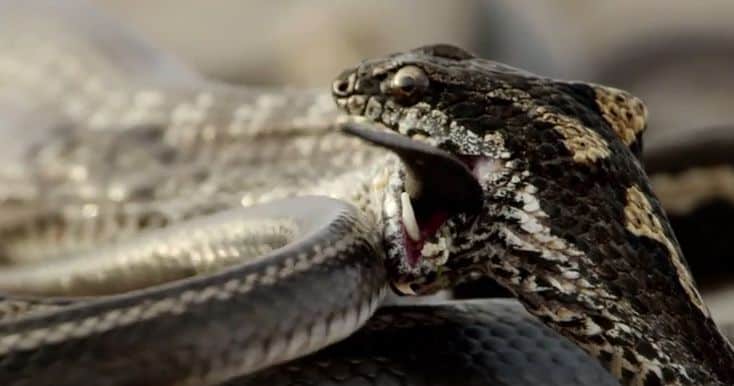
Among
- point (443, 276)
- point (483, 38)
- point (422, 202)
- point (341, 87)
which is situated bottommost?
point (483, 38)

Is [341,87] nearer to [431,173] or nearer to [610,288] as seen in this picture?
[431,173]

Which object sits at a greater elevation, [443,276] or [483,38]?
[443,276]

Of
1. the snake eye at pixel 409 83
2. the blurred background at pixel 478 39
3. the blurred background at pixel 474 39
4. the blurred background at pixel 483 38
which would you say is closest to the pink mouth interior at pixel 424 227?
the snake eye at pixel 409 83

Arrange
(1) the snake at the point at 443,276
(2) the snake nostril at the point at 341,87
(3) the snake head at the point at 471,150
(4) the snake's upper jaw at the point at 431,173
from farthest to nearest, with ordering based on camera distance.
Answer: (2) the snake nostril at the point at 341,87 < (3) the snake head at the point at 471,150 < (4) the snake's upper jaw at the point at 431,173 < (1) the snake at the point at 443,276

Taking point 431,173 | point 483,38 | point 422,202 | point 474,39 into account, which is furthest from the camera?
point 483,38

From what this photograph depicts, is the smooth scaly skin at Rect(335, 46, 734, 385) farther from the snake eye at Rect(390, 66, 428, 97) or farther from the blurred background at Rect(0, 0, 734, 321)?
the blurred background at Rect(0, 0, 734, 321)

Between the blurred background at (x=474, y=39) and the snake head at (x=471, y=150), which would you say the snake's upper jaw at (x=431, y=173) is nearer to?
the snake head at (x=471, y=150)

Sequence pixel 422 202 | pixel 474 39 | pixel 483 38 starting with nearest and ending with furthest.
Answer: pixel 422 202 < pixel 474 39 < pixel 483 38

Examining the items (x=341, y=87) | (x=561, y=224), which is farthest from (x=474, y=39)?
(x=561, y=224)

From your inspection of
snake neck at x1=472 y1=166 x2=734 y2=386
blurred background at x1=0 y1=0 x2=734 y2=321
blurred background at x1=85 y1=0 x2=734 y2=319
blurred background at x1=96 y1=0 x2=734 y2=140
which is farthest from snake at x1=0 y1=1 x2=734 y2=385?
blurred background at x1=96 y1=0 x2=734 y2=140
